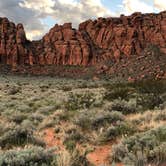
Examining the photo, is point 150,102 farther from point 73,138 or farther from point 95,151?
point 95,151

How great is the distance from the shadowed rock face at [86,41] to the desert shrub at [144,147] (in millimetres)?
90193

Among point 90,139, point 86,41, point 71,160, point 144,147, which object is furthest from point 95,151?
point 86,41

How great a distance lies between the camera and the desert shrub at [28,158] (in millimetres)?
7012

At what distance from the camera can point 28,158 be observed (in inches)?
287

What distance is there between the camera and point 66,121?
Answer: 565 inches

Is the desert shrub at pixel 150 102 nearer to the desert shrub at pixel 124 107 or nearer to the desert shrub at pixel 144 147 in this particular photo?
the desert shrub at pixel 124 107

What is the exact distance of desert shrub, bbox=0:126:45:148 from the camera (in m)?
10.1

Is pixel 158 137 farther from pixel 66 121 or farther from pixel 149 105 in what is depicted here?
pixel 149 105

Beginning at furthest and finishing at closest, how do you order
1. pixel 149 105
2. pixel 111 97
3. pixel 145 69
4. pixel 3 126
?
pixel 145 69
pixel 111 97
pixel 149 105
pixel 3 126

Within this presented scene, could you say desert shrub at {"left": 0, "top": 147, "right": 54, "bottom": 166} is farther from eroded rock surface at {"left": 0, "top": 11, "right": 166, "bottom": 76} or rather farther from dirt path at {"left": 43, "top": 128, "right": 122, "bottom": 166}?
eroded rock surface at {"left": 0, "top": 11, "right": 166, "bottom": 76}

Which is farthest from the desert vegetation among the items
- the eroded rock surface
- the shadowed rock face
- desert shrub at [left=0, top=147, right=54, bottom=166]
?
the shadowed rock face

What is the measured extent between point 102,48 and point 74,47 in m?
7.59

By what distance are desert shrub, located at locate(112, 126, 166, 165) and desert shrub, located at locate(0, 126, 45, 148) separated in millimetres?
2460

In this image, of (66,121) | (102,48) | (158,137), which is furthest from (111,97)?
(102,48)
